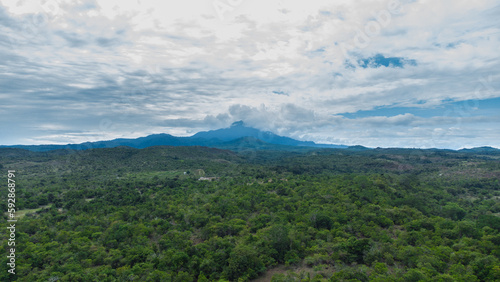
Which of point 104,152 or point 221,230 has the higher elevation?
point 104,152

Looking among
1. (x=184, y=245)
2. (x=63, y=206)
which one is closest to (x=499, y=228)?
(x=184, y=245)

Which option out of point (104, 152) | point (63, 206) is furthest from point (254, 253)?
point (104, 152)

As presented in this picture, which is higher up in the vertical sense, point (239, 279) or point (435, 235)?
point (435, 235)

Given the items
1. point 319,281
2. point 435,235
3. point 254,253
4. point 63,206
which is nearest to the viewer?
point 319,281

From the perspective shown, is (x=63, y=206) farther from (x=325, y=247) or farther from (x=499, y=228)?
(x=499, y=228)

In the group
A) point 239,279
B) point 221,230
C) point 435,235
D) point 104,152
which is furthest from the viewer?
point 104,152

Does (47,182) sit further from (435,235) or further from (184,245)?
(435,235)

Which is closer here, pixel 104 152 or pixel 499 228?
pixel 499 228

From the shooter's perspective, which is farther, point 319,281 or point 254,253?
point 254,253

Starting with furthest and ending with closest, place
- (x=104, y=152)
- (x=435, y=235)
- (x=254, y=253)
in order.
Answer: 1. (x=104, y=152)
2. (x=435, y=235)
3. (x=254, y=253)
